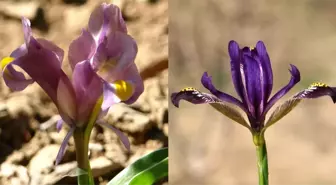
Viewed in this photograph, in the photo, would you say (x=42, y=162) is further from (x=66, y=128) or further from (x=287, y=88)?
(x=287, y=88)

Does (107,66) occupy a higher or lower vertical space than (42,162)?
higher

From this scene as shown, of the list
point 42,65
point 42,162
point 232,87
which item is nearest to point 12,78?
point 42,65

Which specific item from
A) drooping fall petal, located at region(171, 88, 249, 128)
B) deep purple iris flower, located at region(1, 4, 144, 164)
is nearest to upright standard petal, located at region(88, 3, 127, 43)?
deep purple iris flower, located at region(1, 4, 144, 164)

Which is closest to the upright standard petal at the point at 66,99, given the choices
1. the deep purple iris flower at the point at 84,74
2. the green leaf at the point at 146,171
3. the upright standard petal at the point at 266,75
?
the deep purple iris flower at the point at 84,74

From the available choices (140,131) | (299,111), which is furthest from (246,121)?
(140,131)

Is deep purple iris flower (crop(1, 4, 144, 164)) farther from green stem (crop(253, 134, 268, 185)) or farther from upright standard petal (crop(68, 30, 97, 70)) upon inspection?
green stem (crop(253, 134, 268, 185))

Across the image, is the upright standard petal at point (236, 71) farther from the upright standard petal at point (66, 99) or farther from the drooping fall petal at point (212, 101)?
the upright standard petal at point (66, 99)
